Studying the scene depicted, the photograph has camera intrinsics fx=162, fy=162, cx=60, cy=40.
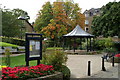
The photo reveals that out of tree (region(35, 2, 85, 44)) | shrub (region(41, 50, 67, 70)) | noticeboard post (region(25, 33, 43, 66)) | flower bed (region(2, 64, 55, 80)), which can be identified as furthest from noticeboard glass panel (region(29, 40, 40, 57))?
tree (region(35, 2, 85, 44))

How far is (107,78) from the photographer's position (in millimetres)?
8625

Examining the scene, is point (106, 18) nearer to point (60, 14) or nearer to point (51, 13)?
point (60, 14)

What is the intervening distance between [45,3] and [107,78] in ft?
107

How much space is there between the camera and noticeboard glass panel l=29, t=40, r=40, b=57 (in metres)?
8.08

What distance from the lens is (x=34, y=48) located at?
825 cm

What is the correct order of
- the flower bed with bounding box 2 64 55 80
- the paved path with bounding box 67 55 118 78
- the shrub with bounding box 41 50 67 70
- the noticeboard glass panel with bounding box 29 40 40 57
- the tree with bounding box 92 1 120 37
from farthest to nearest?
the tree with bounding box 92 1 120 37 < the paved path with bounding box 67 55 118 78 < the shrub with bounding box 41 50 67 70 < the noticeboard glass panel with bounding box 29 40 40 57 < the flower bed with bounding box 2 64 55 80

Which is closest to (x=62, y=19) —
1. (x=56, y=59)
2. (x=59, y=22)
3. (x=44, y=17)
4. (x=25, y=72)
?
(x=59, y=22)

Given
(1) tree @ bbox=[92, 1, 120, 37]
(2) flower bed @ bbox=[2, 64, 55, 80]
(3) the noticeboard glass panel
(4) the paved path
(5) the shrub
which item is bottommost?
(4) the paved path

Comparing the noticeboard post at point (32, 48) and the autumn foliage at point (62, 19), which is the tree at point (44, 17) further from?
the noticeboard post at point (32, 48)

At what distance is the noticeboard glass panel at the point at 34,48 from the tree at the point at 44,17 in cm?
2938

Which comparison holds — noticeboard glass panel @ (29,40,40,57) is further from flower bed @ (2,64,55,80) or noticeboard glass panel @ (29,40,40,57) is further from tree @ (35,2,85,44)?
tree @ (35,2,85,44)

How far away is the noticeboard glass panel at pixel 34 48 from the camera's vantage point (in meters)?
8.08

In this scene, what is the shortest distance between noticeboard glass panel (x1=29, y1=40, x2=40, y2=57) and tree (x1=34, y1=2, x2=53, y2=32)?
29.4 m

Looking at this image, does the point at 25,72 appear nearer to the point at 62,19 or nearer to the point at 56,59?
the point at 56,59
